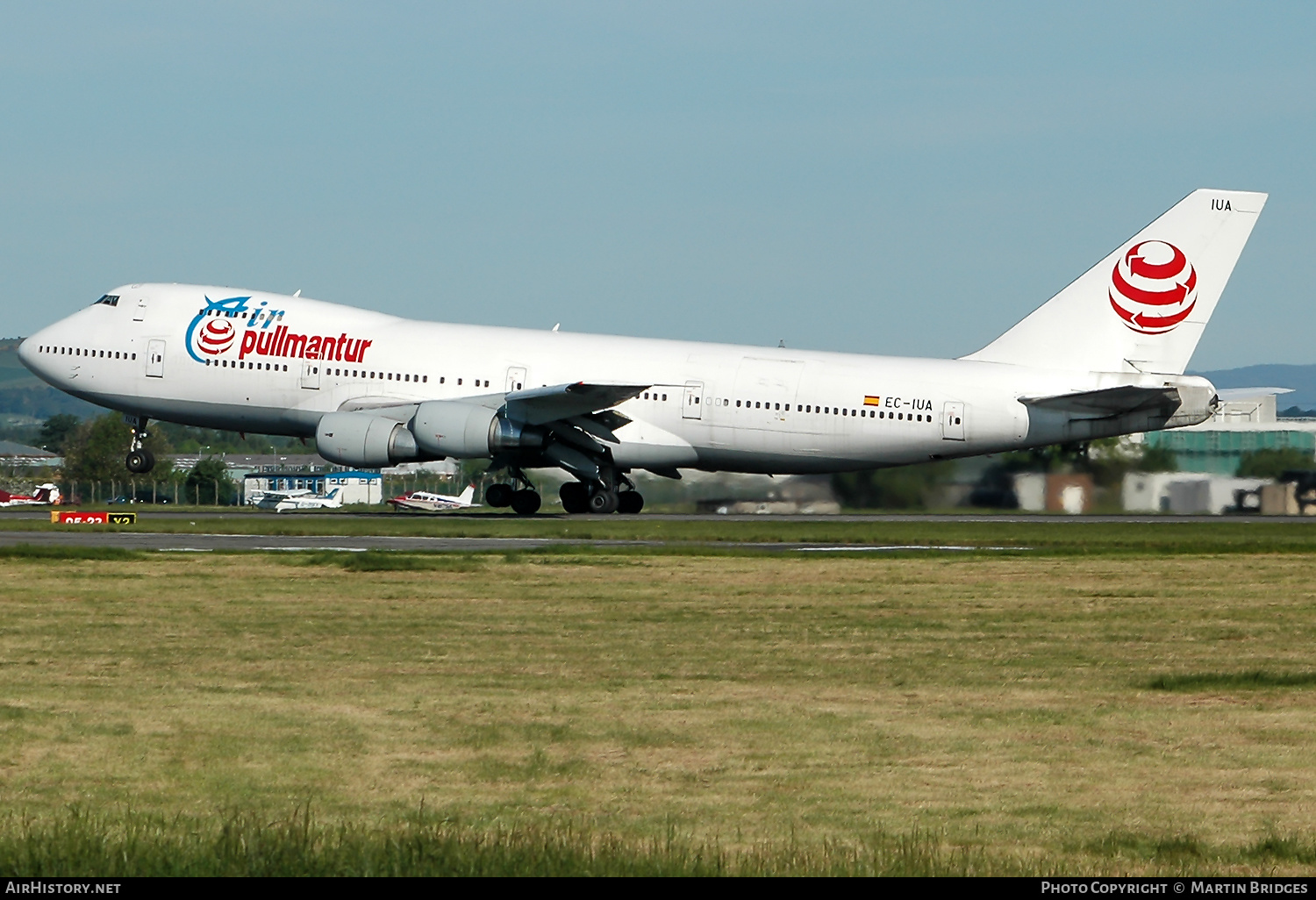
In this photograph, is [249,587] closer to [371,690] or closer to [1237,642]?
[371,690]

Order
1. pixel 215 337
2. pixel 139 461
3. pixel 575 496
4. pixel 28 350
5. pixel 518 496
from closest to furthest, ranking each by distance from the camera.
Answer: pixel 215 337 < pixel 518 496 < pixel 575 496 < pixel 139 461 < pixel 28 350

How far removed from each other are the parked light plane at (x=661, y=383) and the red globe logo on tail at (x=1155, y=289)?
0.04m

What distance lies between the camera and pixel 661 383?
4028 centimetres

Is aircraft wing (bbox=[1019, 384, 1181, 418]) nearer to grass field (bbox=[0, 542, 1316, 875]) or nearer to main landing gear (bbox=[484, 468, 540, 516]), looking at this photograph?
main landing gear (bbox=[484, 468, 540, 516])

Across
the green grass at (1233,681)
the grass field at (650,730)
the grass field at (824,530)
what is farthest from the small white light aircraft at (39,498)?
the green grass at (1233,681)

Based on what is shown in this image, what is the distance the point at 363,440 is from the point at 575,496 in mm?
6054

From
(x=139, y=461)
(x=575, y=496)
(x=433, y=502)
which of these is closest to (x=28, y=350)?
(x=139, y=461)

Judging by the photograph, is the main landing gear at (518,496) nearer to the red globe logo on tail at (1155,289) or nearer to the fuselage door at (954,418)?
the fuselage door at (954,418)

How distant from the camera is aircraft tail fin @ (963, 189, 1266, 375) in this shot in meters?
39.5

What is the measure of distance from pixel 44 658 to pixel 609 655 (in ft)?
16.4

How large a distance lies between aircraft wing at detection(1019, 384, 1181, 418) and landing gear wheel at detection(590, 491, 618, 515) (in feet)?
35.3

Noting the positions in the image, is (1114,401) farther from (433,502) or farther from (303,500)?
(303,500)

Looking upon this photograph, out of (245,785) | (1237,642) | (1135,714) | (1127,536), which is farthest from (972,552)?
(245,785)

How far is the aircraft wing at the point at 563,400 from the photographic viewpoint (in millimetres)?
38281
